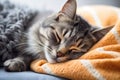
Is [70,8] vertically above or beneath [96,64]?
above

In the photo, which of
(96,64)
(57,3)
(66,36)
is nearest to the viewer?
(96,64)

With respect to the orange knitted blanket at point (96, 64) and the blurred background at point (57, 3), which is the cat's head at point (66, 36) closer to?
the orange knitted blanket at point (96, 64)

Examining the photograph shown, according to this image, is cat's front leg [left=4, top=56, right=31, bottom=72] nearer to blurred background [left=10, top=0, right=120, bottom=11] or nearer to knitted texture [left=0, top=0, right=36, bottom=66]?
knitted texture [left=0, top=0, right=36, bottom=66]

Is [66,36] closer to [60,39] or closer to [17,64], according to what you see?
[60,39]

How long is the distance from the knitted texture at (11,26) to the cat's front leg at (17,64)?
0.05 m

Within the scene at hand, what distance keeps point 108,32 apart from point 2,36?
43 centimetres

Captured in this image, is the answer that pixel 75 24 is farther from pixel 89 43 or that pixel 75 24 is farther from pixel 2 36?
pixel 2 36

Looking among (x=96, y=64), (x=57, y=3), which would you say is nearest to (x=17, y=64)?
(x=96, y=64)

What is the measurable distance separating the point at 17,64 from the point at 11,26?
212mm

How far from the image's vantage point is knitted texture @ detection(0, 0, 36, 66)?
1014 millimetres

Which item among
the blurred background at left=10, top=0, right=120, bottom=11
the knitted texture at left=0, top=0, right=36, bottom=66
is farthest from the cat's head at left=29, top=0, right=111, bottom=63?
the blurred background at left=10, top=0, right=120, bottom=11

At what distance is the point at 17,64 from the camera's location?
0.94 m

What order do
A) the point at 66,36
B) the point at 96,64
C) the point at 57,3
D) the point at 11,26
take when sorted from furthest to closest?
the point at 57,3 < the point at 11,26 < the point at 66,36 < the point at 96,64

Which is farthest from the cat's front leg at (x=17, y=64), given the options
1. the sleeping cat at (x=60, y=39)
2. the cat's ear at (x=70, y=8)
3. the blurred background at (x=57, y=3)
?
the blurred background at (x=57, y=3)
